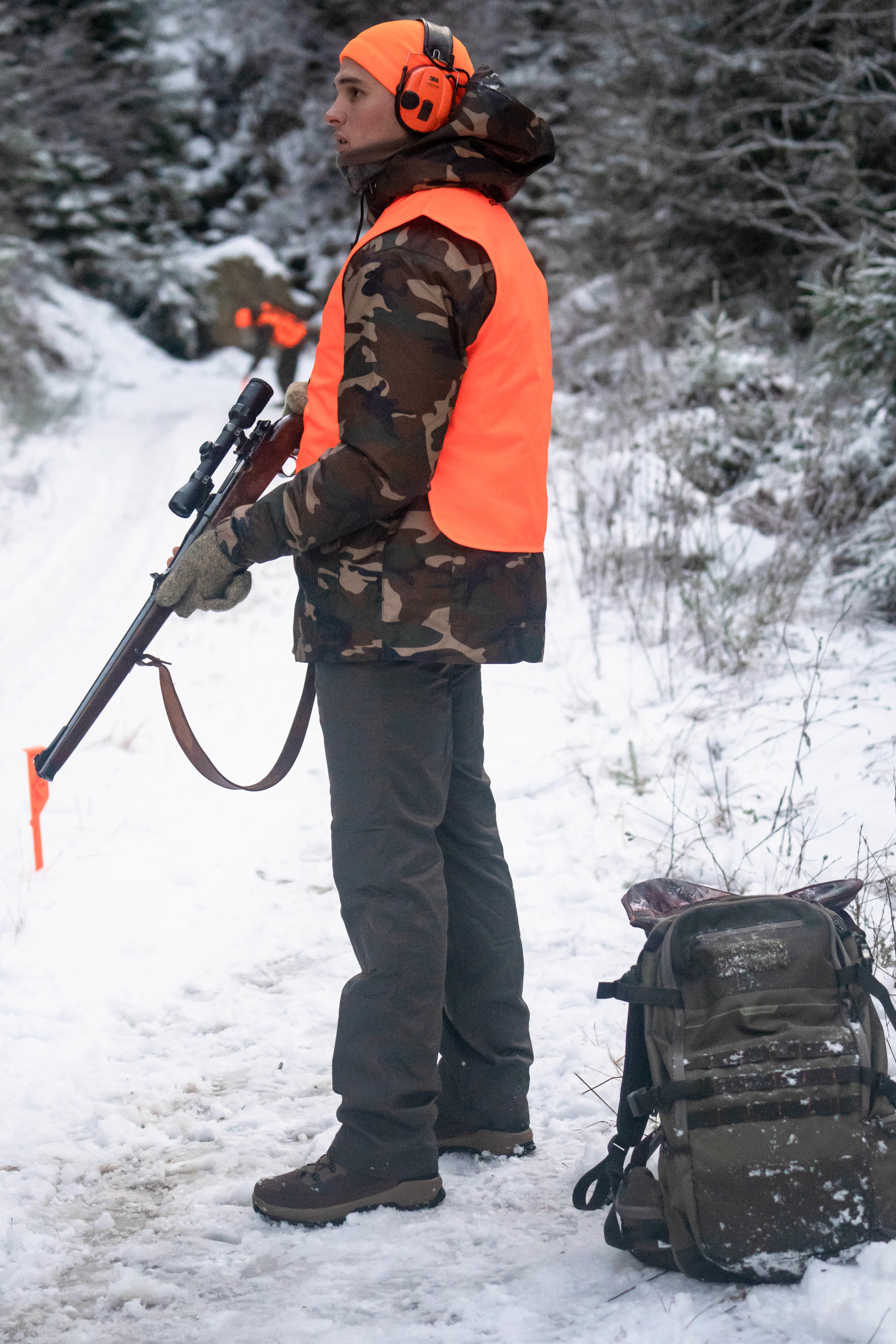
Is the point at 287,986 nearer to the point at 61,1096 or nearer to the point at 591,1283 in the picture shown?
the point at 61,1096

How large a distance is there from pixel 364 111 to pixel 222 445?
808 millimetres

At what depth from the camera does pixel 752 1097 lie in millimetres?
1743

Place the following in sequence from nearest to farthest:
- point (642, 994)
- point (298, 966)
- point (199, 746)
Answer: point (642, 994)
point (199, 746)
point (298, 966)

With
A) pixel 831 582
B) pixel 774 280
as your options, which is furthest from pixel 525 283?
pixel 774 280

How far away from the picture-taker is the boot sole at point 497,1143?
2.30 metres

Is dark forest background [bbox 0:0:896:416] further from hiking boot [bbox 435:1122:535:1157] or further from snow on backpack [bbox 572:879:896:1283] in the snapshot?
hiking boot [bbox 435:1122:535:1157]

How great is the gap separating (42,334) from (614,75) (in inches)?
412

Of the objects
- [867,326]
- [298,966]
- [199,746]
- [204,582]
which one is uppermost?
[867,326]

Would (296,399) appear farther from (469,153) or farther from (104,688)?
Answer: (104,688)

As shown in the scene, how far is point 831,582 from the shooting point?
557cm

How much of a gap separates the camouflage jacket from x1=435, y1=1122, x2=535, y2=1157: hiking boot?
3.44ft

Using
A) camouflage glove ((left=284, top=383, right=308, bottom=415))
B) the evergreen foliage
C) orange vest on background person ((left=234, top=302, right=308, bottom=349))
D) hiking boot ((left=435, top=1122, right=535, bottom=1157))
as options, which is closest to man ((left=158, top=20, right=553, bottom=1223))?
hiking boot ((left=435, top=1122, right=535, bottom=1157))

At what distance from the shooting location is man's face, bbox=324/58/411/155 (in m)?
1.91

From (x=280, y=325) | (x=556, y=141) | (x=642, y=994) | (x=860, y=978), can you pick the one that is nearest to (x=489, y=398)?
(x=642, y=994)
